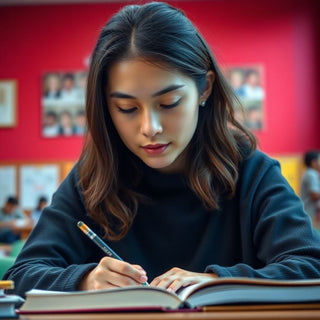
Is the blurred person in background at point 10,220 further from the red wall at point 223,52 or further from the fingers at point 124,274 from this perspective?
the fingers at point 124,274

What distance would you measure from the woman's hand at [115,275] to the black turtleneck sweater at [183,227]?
Result: 246 millimetres

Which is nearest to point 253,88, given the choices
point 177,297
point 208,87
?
point 208,87

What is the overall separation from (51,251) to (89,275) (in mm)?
244

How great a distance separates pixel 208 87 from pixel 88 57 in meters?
6.51

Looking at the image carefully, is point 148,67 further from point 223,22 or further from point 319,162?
point 223,22

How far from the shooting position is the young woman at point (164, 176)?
133 centimetres

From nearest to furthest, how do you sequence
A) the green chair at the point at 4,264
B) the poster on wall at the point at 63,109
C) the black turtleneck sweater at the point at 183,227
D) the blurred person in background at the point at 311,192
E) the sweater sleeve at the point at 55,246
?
the sweater sleeve at the point at 55,246
the black turtleneck sweater at the point at 183,227
the green chair at the point at 4,264
the blurred person in background at the point at 311,192
the poster on wall at the point at 63,109

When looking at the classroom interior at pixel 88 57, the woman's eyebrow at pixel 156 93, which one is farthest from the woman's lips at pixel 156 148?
the classroom interior at pixel 88 57

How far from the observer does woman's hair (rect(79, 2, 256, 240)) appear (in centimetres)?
137

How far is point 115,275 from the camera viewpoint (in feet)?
3.55

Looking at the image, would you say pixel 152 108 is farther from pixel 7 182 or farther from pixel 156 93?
pixel 7 182

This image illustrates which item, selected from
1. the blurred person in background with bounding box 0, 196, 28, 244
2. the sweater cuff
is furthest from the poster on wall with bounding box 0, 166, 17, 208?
the sweater cuff

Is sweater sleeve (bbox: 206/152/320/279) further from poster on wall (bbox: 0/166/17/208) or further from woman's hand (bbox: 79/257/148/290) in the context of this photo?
poster on wall (bbox: 0/166/17/208)

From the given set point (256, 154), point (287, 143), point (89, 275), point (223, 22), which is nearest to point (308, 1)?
point (223, 22)
